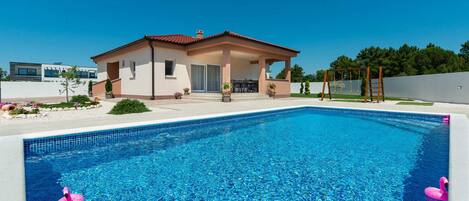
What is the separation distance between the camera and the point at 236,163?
4.05 metres

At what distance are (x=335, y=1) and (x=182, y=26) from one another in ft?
52.0

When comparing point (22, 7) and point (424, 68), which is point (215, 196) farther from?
point (424, 68)

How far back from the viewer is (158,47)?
48.1 ft

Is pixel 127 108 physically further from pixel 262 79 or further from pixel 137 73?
pixel 262 79

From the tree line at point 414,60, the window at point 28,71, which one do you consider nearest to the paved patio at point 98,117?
the tree line at point 414,60

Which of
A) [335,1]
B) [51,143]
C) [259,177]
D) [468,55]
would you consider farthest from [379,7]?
[468,55]

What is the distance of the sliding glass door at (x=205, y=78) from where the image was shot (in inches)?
677

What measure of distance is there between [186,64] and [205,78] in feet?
6.81

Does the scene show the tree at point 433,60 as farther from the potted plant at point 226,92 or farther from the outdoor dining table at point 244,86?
the potted plant at point 226,92

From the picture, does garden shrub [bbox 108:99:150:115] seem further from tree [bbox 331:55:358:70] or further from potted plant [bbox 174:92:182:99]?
tree [bbox 331:55:358:70]

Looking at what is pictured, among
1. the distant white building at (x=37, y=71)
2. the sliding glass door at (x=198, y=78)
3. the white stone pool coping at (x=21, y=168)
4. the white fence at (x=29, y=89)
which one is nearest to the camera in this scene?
the white stone pool coping at (x=21, y=168)

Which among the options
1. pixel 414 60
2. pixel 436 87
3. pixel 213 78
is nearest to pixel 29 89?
pixel 213 78

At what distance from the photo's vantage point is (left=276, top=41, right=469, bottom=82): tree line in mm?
36062

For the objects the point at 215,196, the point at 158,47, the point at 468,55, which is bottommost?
the point at 215,196
